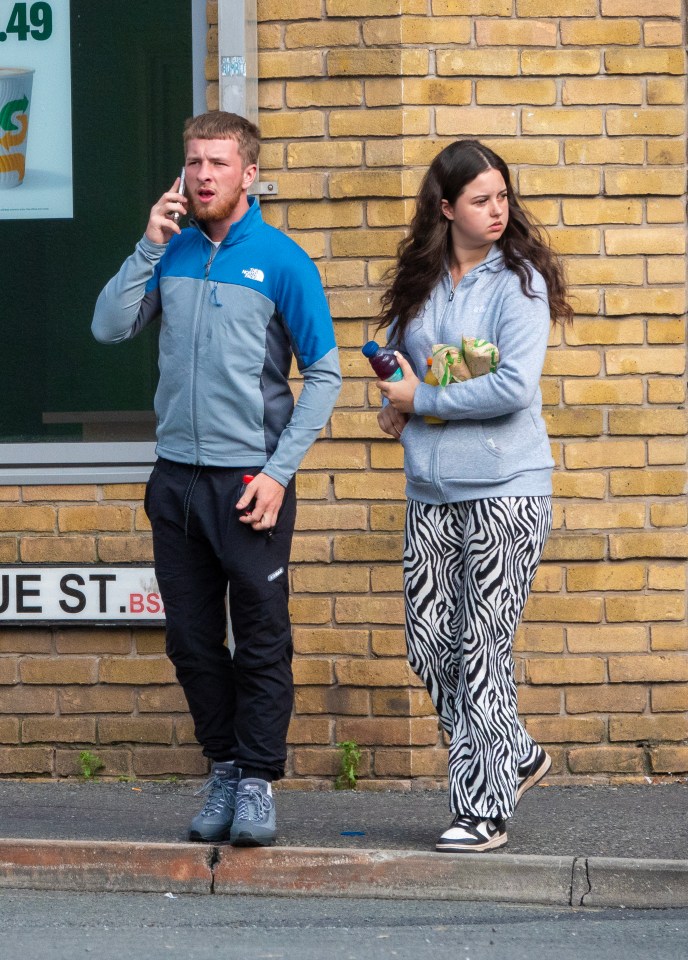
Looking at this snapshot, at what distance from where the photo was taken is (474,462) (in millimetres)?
4246

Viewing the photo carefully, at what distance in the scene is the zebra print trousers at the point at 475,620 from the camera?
4.28m

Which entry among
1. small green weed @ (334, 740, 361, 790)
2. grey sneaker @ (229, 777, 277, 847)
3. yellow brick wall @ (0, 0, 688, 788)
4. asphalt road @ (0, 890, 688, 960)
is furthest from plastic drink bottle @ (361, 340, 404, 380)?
small green weed @ (334, 740, 361, 790)

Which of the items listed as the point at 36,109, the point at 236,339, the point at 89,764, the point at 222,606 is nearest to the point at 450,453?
the point at 236,339

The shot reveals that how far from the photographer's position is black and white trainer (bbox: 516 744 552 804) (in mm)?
4414

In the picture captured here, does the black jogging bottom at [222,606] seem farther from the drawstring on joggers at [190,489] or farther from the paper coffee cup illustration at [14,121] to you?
the paper coffee cup illustration at [14,121]

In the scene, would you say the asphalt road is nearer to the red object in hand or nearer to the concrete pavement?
the concrete pavement

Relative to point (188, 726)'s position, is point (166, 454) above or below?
above

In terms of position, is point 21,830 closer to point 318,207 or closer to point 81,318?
point 81,318

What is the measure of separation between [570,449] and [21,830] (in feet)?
7.64

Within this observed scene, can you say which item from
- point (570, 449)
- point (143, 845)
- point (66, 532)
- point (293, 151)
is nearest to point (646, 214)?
point (570, 449)

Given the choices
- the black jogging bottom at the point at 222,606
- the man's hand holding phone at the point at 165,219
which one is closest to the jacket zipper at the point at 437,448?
the black jogging bottom at the point at 222,606

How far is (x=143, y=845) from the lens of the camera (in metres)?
4.44

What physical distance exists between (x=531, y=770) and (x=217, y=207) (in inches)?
74.1

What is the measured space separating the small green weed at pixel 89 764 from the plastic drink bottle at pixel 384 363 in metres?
2.16
